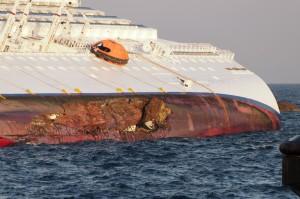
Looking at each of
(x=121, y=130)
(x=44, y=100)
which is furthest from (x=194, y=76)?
(x=44, y=100)

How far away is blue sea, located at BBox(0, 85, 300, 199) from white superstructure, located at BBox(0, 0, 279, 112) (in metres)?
8.38

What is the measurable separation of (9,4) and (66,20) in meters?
11.1

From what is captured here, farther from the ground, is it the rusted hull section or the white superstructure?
the white superstructure

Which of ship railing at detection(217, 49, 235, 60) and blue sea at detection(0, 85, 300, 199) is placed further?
ship railing at detection(217, 49, 235, 60)

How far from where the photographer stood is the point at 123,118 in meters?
58.5

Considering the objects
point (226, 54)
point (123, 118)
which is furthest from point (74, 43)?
point (226, 54)

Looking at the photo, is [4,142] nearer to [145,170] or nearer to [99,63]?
[145,170]

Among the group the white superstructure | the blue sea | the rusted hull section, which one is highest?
the white superstructure

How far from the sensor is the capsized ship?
180ft

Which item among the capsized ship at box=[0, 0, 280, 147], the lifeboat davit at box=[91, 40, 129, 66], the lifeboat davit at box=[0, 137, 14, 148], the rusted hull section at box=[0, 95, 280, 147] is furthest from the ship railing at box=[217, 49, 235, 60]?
the lifeboat davit at box=[0, 137, 14, 148]

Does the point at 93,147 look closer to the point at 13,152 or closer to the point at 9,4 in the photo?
the point at 13,152

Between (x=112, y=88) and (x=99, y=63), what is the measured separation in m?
7.06

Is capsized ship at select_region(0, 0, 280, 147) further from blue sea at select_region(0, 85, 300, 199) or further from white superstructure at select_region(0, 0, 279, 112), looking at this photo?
blue sea at select_region(0, 85, 300, 199)

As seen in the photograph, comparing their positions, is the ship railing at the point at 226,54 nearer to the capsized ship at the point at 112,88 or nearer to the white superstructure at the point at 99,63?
the white superstructure at the point at 99,63
